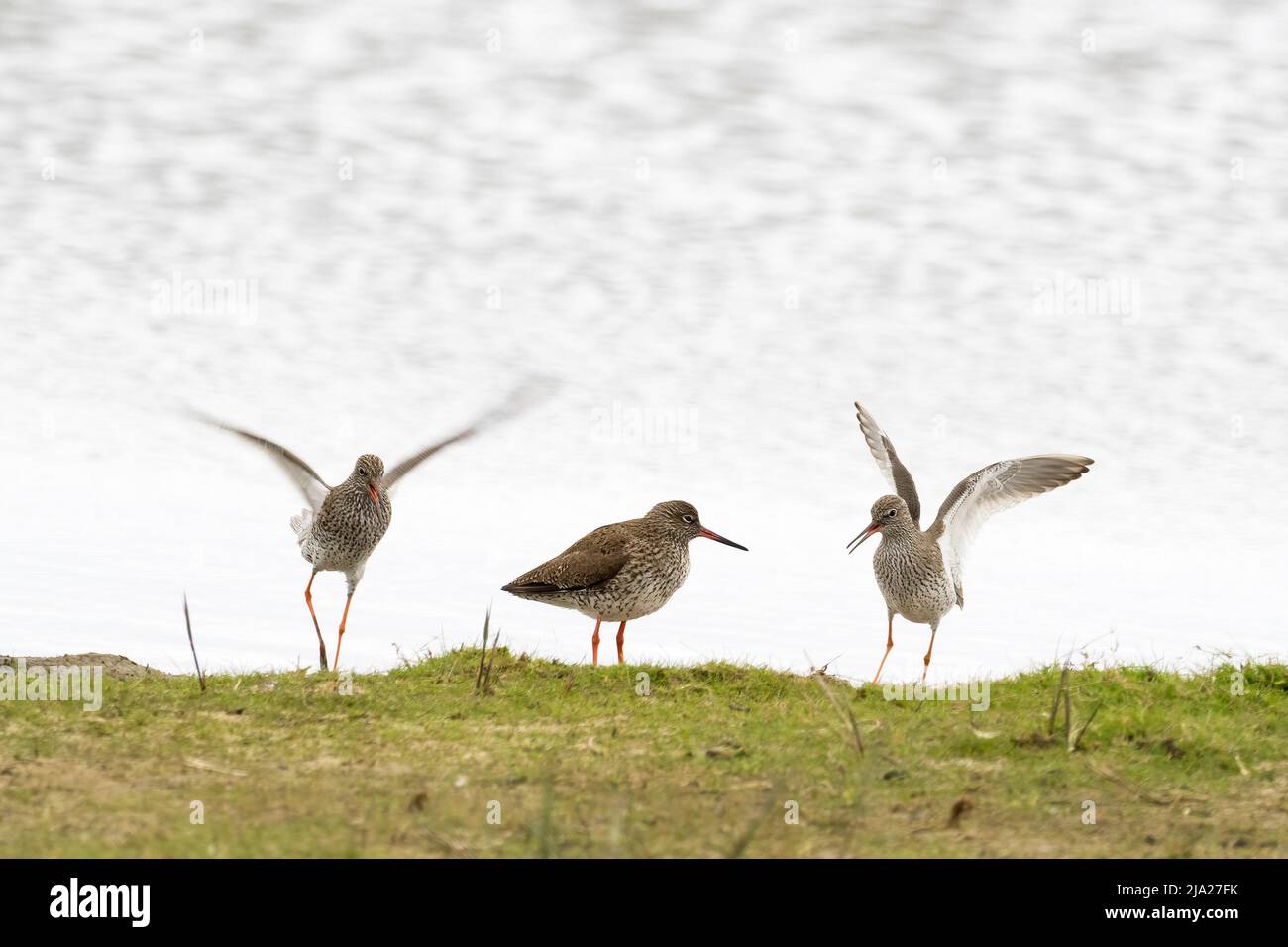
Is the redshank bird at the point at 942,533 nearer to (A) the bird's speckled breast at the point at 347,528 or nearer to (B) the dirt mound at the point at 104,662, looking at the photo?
(A) the bird's speckled breast at the point at 347,528

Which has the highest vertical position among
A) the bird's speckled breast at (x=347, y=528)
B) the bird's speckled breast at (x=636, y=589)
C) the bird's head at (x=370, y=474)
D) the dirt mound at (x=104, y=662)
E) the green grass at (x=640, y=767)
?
the bird's head at (x=370, y=474)

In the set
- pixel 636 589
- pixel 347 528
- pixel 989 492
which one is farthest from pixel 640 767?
pixel 989 492

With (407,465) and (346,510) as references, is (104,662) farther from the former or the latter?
(407,465)

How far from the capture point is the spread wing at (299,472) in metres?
11.7

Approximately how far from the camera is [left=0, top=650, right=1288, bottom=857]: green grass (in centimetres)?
655

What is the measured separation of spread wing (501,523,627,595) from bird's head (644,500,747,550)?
46 centimetres

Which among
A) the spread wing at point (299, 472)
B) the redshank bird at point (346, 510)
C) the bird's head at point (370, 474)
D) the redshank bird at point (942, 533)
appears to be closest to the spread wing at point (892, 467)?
the redshank bird at point (942, 533)

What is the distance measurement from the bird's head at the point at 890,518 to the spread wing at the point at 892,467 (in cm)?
19

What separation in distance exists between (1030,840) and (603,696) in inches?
137

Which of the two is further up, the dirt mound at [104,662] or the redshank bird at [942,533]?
the redshank bird at [942,533]

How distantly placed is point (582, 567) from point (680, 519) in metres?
1.10

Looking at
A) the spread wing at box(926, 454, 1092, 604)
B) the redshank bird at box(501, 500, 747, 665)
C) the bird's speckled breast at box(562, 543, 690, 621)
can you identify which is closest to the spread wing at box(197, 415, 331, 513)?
the redshank bird at box(501, 500, 747, 665)
